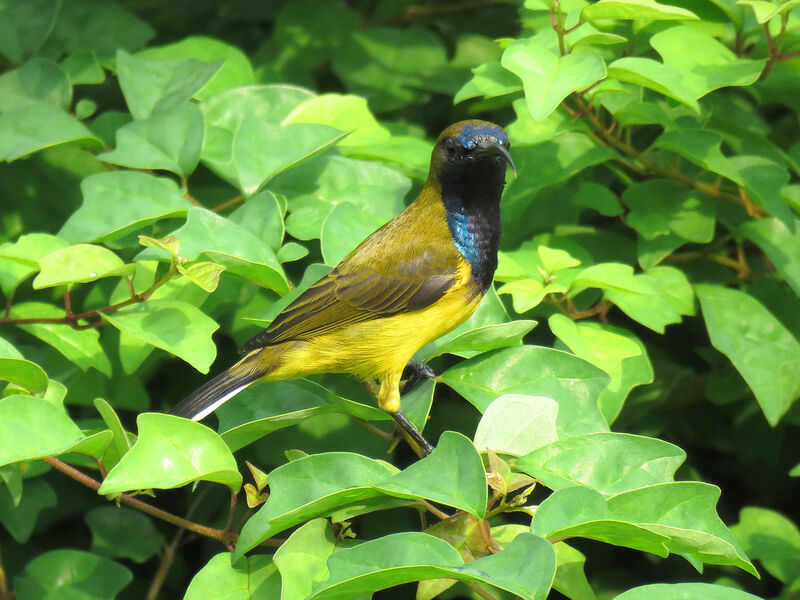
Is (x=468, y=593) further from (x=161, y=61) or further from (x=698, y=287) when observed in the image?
(x=161, y=61)

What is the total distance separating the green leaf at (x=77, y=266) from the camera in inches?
96.2

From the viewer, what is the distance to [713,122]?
3.36 metres

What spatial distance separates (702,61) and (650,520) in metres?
1.55

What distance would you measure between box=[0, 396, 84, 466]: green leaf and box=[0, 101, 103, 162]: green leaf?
1.26 meters

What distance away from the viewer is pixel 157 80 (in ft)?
11.2

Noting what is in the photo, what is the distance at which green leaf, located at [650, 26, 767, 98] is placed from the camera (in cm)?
273

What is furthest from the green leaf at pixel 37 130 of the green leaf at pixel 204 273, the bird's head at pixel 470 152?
the bird's head at pixel 470 152

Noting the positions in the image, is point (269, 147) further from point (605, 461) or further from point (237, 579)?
point (605, 461)

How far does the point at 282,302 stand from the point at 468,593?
1.20 m

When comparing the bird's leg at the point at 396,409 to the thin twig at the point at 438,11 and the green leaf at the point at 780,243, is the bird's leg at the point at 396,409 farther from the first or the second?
the thin twig at the point at 438,11

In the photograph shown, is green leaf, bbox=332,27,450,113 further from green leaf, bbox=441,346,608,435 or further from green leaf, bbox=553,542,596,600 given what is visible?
green leaf, bbox=553,542,596,600

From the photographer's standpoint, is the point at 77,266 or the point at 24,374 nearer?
the point at 24,374

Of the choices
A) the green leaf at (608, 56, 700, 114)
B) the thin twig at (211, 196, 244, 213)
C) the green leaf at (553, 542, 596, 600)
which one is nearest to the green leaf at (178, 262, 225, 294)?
the thin twig at (211, 196, 244, 213)

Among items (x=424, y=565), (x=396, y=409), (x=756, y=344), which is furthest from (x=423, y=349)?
(x=424, y=565)
